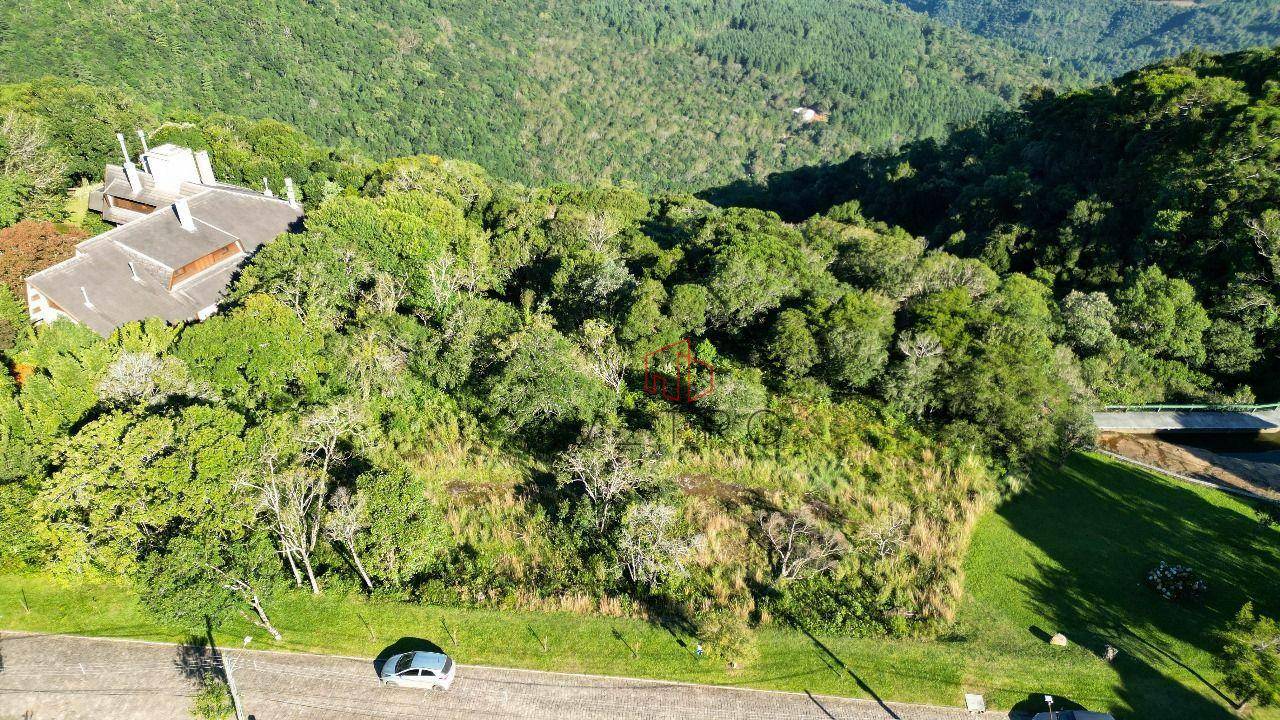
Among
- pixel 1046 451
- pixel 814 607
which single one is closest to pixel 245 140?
pixel 814 607

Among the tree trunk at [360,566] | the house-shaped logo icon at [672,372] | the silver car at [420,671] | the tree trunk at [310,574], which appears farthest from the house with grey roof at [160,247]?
the house-shaped logo icon at [672,372]

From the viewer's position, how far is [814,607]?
89.7ft

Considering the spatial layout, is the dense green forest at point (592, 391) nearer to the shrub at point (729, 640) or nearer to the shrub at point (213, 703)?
the shrub at point (729, 640)

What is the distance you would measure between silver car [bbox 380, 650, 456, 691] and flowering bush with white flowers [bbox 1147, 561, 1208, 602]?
33.8m

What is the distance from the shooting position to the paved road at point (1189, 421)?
1705 inches

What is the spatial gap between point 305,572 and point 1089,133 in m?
97.4

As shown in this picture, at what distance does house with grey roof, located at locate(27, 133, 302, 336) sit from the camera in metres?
38.4

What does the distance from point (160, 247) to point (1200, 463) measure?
74829 mm

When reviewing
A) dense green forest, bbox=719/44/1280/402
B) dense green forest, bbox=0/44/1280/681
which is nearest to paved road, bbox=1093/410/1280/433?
dense green forest, bbox=719/44/1280/402

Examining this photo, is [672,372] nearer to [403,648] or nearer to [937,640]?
[937,640]

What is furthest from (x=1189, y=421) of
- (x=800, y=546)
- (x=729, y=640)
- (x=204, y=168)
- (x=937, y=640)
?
(x=204, y=168)

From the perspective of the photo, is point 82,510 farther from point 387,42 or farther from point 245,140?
point 387,42

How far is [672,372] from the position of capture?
39.0 meters

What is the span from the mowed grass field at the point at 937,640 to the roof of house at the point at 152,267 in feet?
62.2
